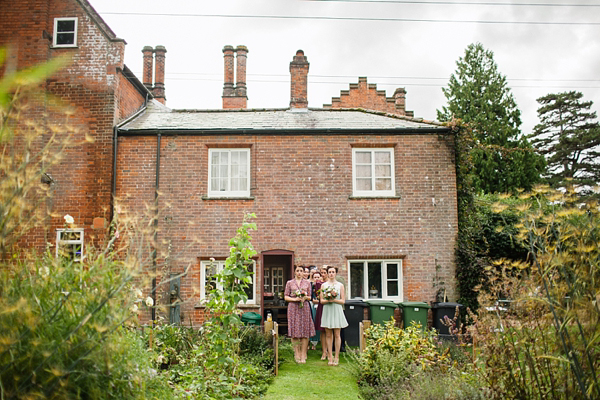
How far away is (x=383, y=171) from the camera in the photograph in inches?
570

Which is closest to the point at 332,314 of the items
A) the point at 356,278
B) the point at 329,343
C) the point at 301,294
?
the point at 329,343

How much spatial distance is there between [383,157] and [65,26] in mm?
10184

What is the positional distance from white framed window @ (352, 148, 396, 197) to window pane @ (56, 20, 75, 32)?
359 inches

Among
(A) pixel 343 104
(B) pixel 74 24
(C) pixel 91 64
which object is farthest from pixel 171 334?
(A) pixel 343 104

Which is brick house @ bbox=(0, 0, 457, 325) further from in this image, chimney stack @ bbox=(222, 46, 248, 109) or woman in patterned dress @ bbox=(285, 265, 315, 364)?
chimney stack @ bbox=(222, 46, 248, 109)

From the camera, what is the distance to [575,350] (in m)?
4.07

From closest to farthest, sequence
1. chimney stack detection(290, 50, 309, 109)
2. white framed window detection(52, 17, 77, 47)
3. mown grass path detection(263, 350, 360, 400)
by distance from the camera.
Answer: mown grass path detection(263, 350, 360, 400) → white framed window detection(52, 17, 77, 47) → chimney stack detection(290, 50, 309, 109)

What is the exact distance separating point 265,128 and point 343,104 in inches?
542

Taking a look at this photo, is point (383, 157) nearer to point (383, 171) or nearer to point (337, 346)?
point (383, 171)

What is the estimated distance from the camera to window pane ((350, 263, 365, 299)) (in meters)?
14.0

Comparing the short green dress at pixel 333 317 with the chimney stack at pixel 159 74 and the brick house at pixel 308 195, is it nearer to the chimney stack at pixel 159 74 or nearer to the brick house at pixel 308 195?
the brick house at pixel 308 195

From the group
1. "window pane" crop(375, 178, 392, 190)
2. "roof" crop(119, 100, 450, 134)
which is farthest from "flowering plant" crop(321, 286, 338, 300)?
"roof" crop(119, 100, 450, 134)

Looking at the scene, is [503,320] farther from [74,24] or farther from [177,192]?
[74,24]

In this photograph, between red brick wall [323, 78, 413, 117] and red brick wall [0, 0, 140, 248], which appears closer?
red brick wall [0, 0, 140, 248]
